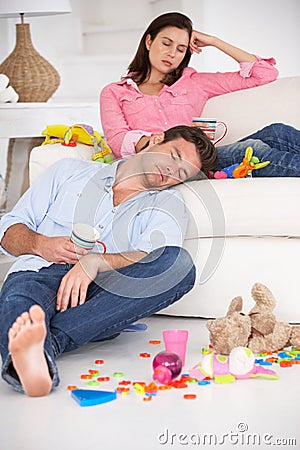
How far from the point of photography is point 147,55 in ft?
8.91

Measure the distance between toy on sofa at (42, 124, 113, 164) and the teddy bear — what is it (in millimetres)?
708

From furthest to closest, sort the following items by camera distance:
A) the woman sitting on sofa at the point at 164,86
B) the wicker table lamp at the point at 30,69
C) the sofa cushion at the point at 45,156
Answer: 1. the wicker table lamp at the point at 30,69
2. the woman sitting on sofa at the point at 164,86
3. the sofa cushion at the point at 45,156

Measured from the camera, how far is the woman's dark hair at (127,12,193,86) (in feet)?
8.73

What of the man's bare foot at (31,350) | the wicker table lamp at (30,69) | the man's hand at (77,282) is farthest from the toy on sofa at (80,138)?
the man's bare foot at (31,350)

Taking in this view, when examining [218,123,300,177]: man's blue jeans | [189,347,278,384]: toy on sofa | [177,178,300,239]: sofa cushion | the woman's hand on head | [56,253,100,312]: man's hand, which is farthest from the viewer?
the woman's hand on head

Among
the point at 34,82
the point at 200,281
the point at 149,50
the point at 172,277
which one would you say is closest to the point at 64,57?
the point at 34,82

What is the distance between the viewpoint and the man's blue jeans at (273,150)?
228cm

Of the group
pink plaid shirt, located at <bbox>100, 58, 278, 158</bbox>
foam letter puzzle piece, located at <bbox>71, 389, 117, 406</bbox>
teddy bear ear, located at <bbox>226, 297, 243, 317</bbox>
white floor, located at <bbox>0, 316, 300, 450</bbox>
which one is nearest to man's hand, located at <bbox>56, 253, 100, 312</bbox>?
white floor, located at <bbox>0, 316, 300, 450</bbox>

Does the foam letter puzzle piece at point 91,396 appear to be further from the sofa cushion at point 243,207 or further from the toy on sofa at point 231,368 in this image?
the sofa cushion at point 243,207

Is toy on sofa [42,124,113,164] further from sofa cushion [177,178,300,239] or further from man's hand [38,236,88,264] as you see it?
man's hand [38,236,88,264]

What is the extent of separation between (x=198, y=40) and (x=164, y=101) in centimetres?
27

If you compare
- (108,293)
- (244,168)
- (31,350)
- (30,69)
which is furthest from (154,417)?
(30,69)

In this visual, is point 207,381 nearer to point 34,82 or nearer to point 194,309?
point 194,309

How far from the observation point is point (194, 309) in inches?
87.6
